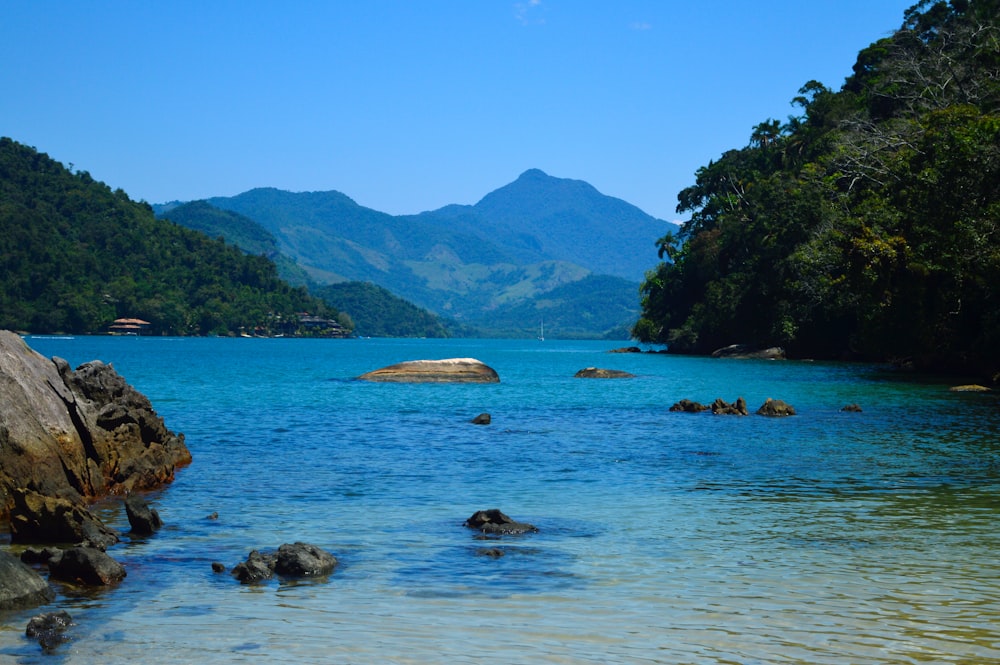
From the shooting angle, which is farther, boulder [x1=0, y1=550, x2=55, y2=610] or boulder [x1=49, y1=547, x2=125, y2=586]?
boulder [x1=49, y1=547, x2=125, y2=586]

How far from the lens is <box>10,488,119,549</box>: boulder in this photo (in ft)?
46.5

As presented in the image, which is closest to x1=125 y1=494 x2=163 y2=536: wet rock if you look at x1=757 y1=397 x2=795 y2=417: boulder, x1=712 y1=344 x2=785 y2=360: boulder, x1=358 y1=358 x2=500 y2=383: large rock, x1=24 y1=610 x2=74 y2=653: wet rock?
x1=24 y1=610 x2=74 y2=653: wet rock

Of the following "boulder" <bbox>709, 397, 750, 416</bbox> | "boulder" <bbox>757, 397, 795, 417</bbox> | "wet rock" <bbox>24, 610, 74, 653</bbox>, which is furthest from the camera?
"boulder" <bbox>709, 397, 750, 416</bbox>

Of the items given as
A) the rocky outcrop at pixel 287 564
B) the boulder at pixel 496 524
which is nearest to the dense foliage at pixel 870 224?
the boulder at pixel 496 524

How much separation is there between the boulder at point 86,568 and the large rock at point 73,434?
15.4ft

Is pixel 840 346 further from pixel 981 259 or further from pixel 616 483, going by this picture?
pixel 616 483

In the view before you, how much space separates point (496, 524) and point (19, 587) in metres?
7.07

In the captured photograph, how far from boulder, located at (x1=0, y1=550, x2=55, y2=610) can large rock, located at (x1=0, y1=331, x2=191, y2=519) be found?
5.37m

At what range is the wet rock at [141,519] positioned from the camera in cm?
1513

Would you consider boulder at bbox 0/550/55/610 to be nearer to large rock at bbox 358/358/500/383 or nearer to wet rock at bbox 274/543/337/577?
wet rock at bbox 274/543/337/577

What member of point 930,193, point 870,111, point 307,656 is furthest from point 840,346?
point 307,656

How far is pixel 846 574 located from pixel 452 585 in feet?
16.7

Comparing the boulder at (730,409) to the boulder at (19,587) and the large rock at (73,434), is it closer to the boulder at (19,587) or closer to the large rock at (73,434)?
the large rock at (73,434)

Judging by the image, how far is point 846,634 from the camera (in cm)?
984
